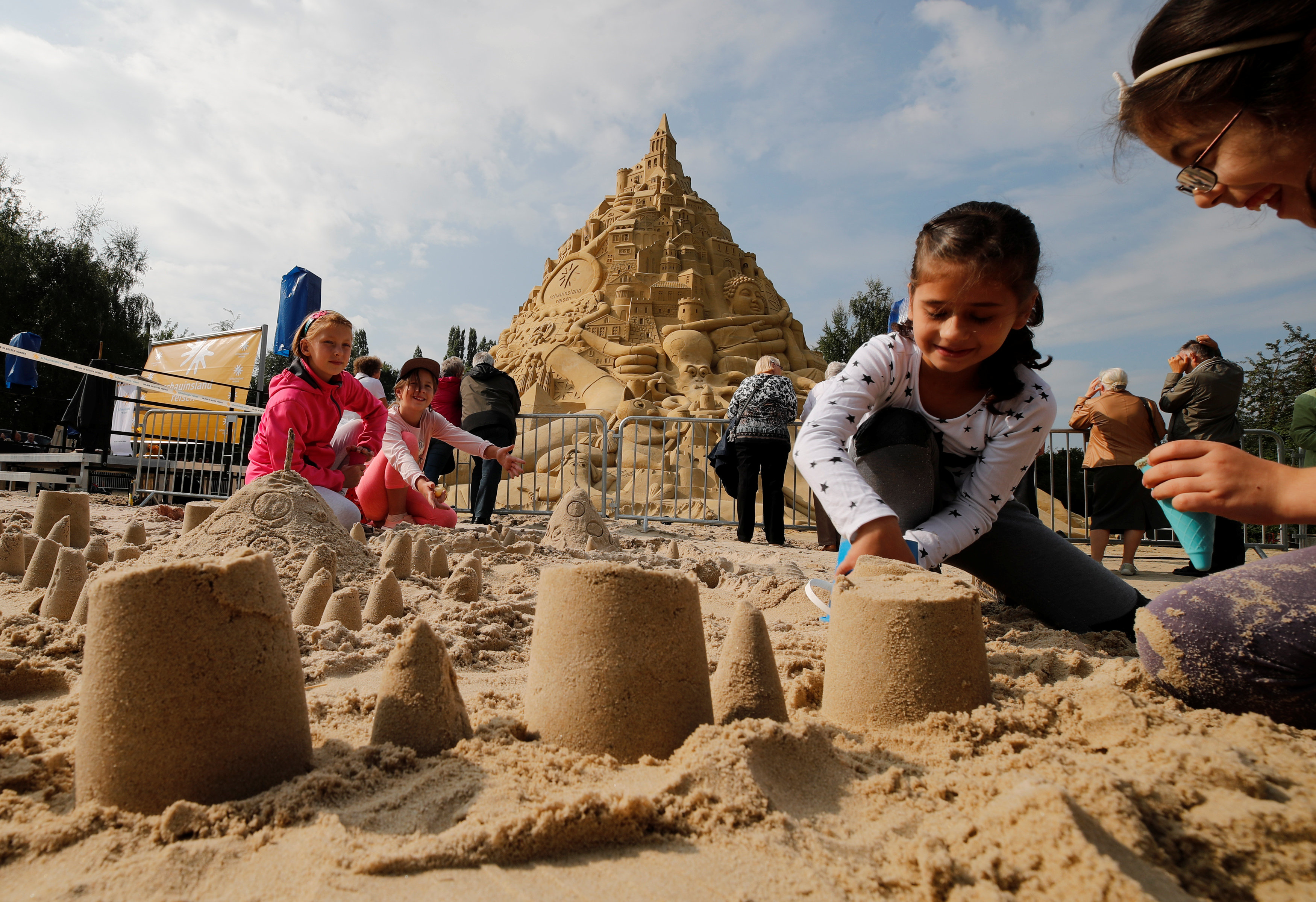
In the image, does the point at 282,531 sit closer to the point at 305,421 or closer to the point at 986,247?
the point at 305,421

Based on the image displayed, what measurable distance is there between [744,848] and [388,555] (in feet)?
8.60

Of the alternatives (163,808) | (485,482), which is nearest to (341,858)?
(163,808)

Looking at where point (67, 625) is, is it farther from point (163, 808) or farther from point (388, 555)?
point (163, 808)

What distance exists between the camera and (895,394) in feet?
8.63

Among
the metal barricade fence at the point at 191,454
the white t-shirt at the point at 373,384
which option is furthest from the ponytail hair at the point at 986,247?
the metal barricade fence at the point at 191,454

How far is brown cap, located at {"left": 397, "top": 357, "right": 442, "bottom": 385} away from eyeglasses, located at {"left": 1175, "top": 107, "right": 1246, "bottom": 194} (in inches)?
166

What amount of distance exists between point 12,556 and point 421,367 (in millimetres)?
2278

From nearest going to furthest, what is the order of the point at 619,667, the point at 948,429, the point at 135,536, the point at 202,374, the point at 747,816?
1. the point at 747,816
2. the point at 619,667
3. the point at 948,429
4. the point at 135,536
5. the point at 202,374

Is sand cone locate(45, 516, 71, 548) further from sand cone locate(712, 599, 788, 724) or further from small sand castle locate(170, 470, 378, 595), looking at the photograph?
sand cone locate(712, 599, 788, 724)

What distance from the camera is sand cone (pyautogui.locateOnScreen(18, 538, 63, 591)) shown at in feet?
10.1

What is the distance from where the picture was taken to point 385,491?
4812 millimetres

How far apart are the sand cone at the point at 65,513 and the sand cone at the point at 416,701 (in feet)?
13.2

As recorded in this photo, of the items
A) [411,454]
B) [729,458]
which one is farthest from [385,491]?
[729,458]

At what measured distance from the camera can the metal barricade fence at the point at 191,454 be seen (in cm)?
816
